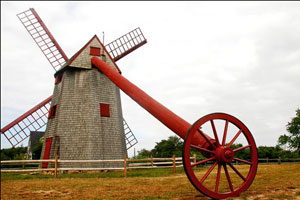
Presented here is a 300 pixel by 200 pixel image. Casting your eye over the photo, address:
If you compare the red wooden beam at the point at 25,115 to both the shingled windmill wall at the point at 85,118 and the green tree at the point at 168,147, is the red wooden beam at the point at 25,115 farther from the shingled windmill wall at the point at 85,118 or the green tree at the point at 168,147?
the green tree at the point at 168,147

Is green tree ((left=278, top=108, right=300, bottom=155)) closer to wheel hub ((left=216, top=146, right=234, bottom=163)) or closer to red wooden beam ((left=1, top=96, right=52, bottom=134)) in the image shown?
wheel hub ((left=216, top=146, right=234, bottom=163))

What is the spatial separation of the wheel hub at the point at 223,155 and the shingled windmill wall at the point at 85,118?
1055cm

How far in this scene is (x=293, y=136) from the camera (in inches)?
880

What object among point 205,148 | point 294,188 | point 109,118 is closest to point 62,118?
point 109,118

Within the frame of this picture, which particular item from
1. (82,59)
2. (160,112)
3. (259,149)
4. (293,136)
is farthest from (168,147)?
(160,112)

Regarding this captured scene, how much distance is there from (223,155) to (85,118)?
11.4 meters

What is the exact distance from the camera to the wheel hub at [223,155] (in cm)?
586

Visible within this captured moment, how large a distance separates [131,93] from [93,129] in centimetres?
752

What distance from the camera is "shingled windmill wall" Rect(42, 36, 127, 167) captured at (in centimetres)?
1526

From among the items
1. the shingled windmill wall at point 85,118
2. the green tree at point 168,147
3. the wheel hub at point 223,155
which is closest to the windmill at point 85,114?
the shingled windmill wall at point 85,118

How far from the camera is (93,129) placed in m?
15.6

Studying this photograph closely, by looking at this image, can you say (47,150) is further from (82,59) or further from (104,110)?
(82,59)

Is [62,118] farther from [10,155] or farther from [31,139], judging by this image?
[10,155]

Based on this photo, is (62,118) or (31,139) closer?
(62,118)
